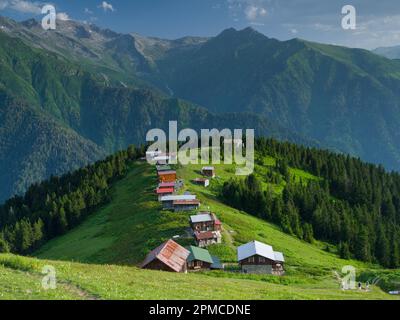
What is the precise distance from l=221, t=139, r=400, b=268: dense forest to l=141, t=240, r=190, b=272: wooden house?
163ft

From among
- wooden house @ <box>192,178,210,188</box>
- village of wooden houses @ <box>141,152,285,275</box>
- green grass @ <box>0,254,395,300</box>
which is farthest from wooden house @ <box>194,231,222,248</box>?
wooden house @ <box>192,178,210,188</box>

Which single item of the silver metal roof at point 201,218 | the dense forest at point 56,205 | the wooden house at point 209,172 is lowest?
the dense forest at point 56,205

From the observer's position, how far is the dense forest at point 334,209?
11856cm

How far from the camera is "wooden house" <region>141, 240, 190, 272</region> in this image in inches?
2665

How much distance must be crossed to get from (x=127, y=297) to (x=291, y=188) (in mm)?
118101

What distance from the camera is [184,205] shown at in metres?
109

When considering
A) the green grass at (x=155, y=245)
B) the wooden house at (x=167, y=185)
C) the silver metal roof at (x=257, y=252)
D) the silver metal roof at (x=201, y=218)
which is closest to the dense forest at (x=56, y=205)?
the green grass at (x=155, y=245)

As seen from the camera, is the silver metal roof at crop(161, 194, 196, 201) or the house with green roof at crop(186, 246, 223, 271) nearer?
the house with green roof at crop(186, 246, 223, 271)

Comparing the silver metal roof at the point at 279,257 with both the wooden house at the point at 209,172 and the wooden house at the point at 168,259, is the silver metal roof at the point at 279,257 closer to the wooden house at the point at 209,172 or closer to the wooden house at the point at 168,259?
the wooden house at the point at 168,259

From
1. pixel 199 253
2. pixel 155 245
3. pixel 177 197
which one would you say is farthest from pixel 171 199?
pixel 199 253

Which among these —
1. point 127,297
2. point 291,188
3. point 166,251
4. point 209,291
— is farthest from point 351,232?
point 127,297

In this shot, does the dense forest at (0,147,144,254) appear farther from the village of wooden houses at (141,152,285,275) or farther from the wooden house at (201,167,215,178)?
the village of wooden houses at (141,152,285,275)

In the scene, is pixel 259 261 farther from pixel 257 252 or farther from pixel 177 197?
pixel 177 197

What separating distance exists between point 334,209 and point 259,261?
66.9m
